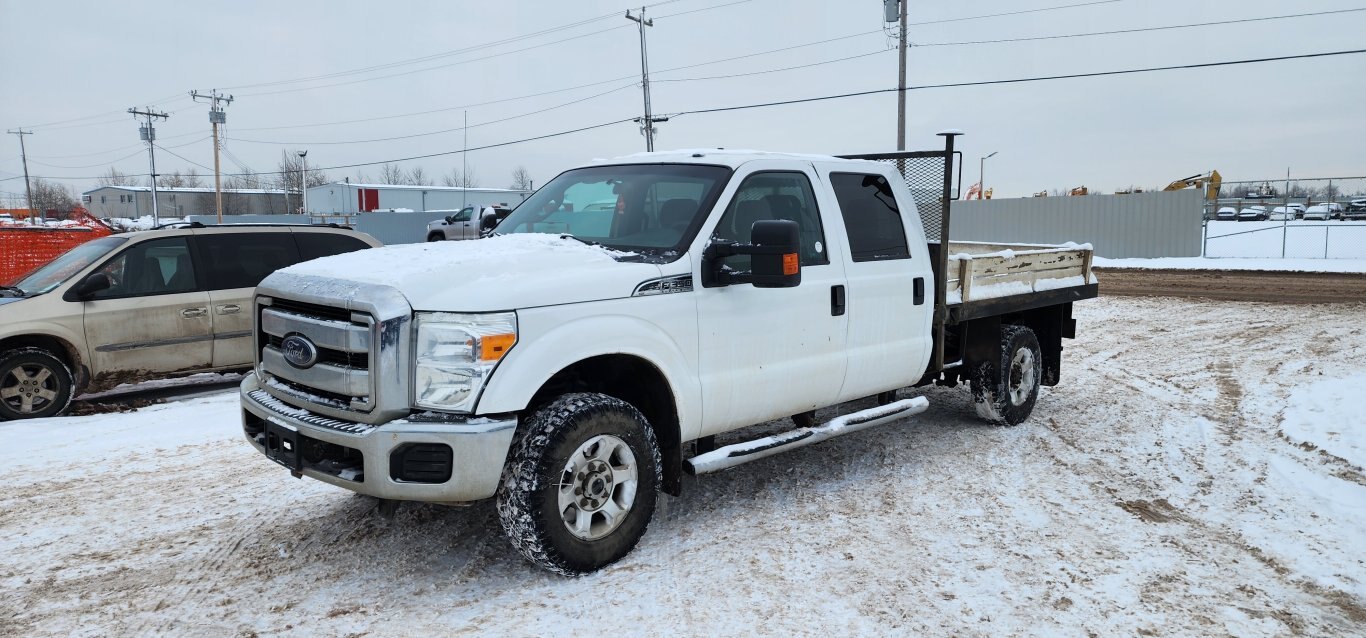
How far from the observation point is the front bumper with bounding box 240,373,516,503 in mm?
3770

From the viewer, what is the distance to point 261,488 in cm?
573

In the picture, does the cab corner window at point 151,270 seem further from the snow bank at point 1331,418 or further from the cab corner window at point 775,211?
the snow bank at point 1331,418

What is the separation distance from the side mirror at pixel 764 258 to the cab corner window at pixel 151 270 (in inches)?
256

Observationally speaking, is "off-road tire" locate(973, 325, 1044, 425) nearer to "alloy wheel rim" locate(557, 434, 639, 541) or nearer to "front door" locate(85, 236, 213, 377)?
"alloy wheel rim" locate(557, 434, 639, 541)

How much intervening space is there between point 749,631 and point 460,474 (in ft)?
4.49

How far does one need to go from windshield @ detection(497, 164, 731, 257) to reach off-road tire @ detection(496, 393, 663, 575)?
96cm

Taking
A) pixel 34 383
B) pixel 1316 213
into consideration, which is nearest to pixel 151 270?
pixel 34 383

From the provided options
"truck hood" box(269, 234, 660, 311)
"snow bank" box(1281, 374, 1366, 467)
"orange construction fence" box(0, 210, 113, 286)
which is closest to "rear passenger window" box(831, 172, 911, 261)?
"truck hood" box(269, 234, 660, 311)

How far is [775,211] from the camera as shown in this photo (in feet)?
17.2

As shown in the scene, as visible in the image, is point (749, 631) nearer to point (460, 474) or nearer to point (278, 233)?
point (460, 474)

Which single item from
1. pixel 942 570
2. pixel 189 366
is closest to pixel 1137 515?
pixel 942 570

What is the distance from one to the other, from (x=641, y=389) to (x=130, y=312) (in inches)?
245

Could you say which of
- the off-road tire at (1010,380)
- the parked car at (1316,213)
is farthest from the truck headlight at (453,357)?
the parked car at (1316,213)

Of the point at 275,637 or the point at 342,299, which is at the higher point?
the point at 342,299
